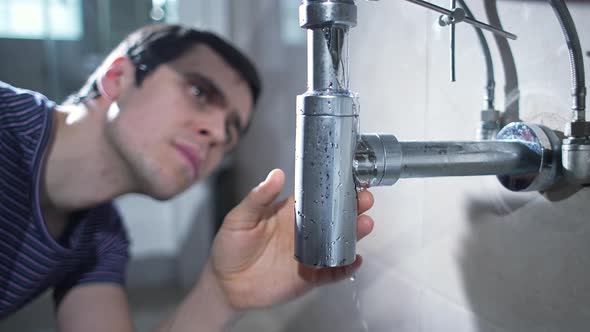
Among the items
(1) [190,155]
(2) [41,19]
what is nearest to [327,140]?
(1) [190,155]

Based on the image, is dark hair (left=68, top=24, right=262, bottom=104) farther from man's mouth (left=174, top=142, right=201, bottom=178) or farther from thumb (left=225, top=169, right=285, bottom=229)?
thumb (left=225, top=169, right=285, bottom=229)

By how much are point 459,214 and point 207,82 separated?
1.74ft

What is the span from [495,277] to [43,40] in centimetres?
133

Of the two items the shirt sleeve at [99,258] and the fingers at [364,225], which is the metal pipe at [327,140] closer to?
the fingers at [364,225]

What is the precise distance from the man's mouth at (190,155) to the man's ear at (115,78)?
0.16 m

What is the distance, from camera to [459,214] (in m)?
0.44

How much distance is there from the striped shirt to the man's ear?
0.10 metres

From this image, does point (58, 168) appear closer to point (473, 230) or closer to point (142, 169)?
point (142, 169)

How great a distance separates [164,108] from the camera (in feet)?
2.57

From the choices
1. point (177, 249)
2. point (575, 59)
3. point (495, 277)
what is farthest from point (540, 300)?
point (177, 249)

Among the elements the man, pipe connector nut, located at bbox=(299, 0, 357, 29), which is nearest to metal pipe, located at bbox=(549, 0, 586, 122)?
pipe connector nut, located at bbox=(299, 0, 357, 29)

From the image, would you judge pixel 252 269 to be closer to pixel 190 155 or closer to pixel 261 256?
pixel 261 256

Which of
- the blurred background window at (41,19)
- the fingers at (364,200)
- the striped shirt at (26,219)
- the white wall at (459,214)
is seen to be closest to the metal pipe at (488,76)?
the white wall at (459,214)

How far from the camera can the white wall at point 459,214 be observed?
35 cm
